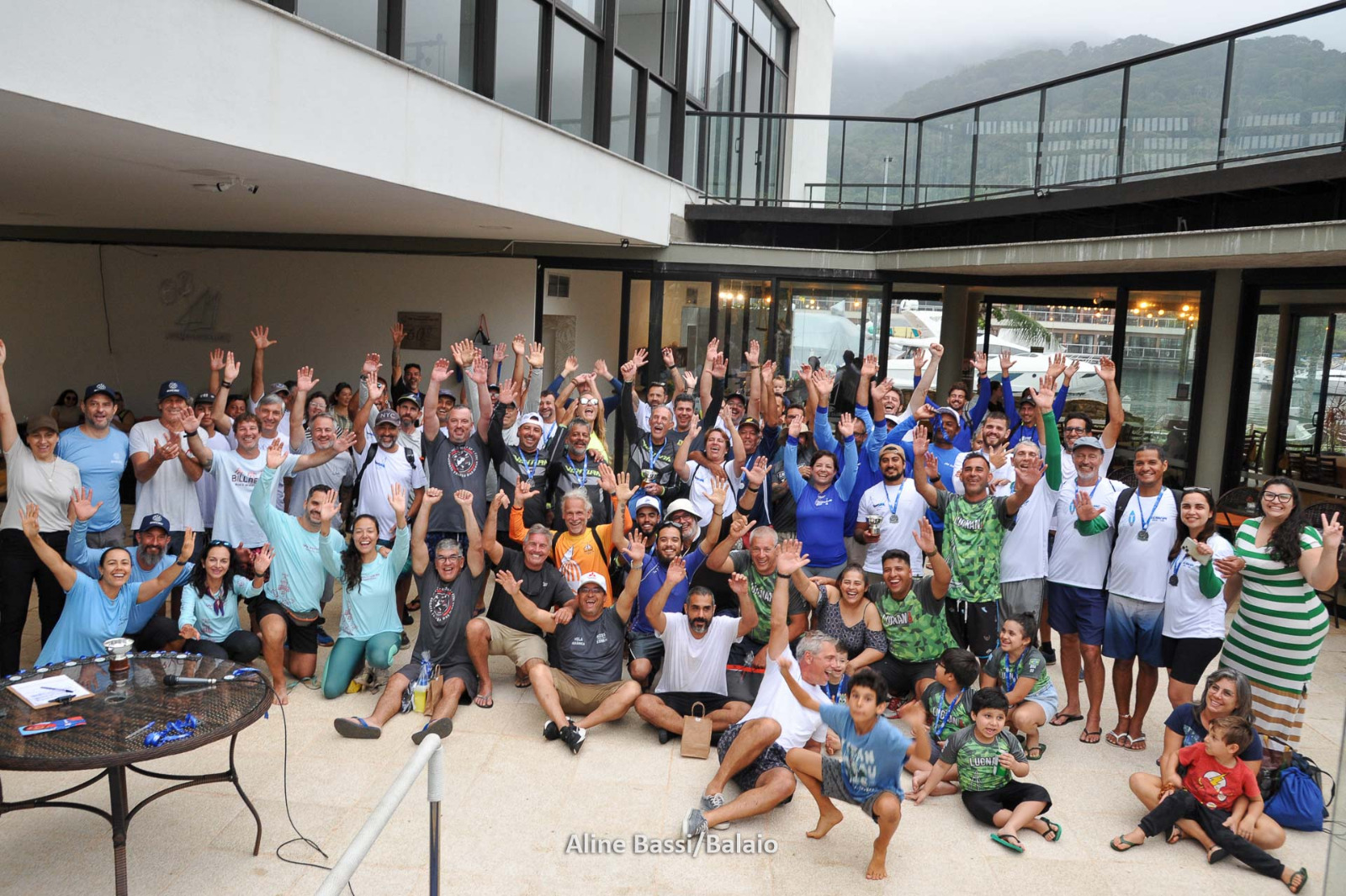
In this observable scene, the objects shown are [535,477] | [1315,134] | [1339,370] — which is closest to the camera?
[1315,134]

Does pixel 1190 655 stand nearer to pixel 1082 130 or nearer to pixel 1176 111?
pixel 1176 111

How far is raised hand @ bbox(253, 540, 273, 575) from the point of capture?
19.2ft

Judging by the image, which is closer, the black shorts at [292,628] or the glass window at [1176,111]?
the black shorts at [292,628]

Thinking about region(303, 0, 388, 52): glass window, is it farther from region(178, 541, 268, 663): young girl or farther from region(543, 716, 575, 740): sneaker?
region(543, 716, 575, 740): sneaker

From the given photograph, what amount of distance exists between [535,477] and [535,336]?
4956 mm

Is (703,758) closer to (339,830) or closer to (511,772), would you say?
(511,772)

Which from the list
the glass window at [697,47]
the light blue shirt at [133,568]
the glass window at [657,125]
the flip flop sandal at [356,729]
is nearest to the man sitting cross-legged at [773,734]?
the flip flop sandal at [356,729]

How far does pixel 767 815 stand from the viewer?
197 inches

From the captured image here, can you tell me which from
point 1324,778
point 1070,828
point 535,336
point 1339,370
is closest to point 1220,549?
point 1324,778

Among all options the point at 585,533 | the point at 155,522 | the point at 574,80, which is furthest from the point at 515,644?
the point at 574,80

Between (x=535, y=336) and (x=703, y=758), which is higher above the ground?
(x=535, y=336)

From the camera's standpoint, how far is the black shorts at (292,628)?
6199 millimetres

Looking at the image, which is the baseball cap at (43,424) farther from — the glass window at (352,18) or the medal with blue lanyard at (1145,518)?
the medal with blue lanyard at (1145,518)

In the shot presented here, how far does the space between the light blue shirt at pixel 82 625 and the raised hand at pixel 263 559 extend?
0.80 meters
